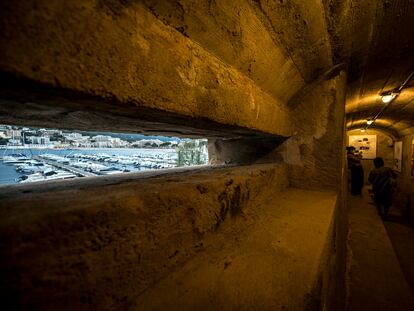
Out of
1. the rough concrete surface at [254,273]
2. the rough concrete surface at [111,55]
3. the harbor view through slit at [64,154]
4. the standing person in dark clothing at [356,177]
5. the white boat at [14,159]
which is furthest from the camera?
the standing person in dark clothing at [356,177]

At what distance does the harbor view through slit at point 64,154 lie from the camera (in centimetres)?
171

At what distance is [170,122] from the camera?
4.15ft

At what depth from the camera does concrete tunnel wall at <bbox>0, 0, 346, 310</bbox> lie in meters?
0.57

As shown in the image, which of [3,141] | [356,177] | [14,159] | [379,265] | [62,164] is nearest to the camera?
[3,141]

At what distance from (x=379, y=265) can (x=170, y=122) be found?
5165 millimetres

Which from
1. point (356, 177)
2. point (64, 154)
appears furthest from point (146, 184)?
point (356, 177)

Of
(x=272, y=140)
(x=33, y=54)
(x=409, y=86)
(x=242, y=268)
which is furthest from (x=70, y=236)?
(x=409, y=86)

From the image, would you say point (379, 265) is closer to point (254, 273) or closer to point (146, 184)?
point (254, 273)

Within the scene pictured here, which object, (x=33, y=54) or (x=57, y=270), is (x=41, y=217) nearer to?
(x=57, y=270)

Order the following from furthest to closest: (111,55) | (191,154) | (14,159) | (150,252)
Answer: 1. (191,154)
2. (14,159)
3. (150,252)
4. (111,55)

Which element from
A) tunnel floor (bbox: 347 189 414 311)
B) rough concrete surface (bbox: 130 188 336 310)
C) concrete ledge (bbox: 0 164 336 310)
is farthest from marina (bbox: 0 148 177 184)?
tunnel floor (bbox: 347 189 414 311)

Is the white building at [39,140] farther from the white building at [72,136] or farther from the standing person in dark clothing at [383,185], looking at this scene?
the standing person in dark clothing at [383,185]

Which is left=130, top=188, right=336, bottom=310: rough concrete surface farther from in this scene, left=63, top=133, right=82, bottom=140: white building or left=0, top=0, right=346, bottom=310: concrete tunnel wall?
left=63, top=133, right=82, bottom=140: white building

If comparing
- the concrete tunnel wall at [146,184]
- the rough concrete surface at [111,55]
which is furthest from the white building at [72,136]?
the rough concrete surface at [111,55]
